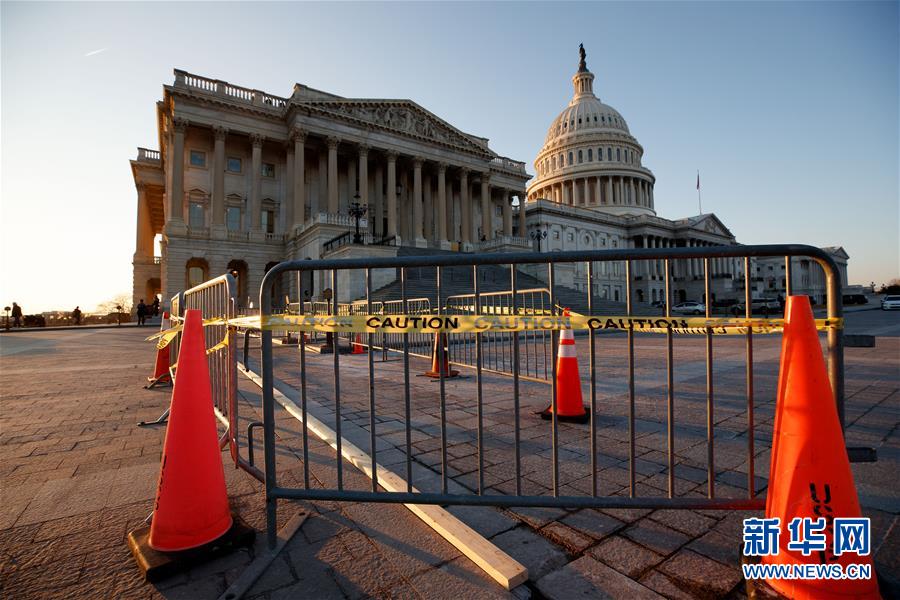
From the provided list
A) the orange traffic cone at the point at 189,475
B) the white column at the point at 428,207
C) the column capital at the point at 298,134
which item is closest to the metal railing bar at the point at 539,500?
the orange traffic cone at the point at 189,475

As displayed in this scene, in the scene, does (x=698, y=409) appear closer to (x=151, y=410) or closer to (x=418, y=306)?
(x=151, y=410)

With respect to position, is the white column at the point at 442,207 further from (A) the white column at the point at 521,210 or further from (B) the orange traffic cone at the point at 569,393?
(B) the orange traffic cone at the point at 569,393

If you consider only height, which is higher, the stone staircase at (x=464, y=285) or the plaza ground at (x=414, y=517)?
the stone staircase at (x=464, y=285)

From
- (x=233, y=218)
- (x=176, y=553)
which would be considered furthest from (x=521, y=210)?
(x=176, y=553)

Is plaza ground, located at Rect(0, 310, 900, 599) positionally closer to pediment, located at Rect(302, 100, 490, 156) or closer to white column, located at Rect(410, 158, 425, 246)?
pediment, located at Rect(302, 100, 490, 156)

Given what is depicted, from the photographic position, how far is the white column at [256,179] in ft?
109

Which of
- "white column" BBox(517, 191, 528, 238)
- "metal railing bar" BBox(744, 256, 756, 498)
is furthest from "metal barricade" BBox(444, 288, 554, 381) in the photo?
"white column" BBox(517, 191, 528, 238)

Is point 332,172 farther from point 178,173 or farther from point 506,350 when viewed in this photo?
point 506,350

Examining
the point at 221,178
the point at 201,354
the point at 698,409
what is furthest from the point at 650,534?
the point at 221,178

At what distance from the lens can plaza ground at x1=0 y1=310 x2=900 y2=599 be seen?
1903mm

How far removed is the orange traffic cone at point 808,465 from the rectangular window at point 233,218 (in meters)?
38.1

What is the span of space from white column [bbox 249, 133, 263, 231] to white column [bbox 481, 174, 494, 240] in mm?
22320

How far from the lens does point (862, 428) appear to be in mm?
4004

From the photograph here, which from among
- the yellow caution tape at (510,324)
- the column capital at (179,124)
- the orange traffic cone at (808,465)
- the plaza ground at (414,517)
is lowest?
the plaza ground at (414,517)
